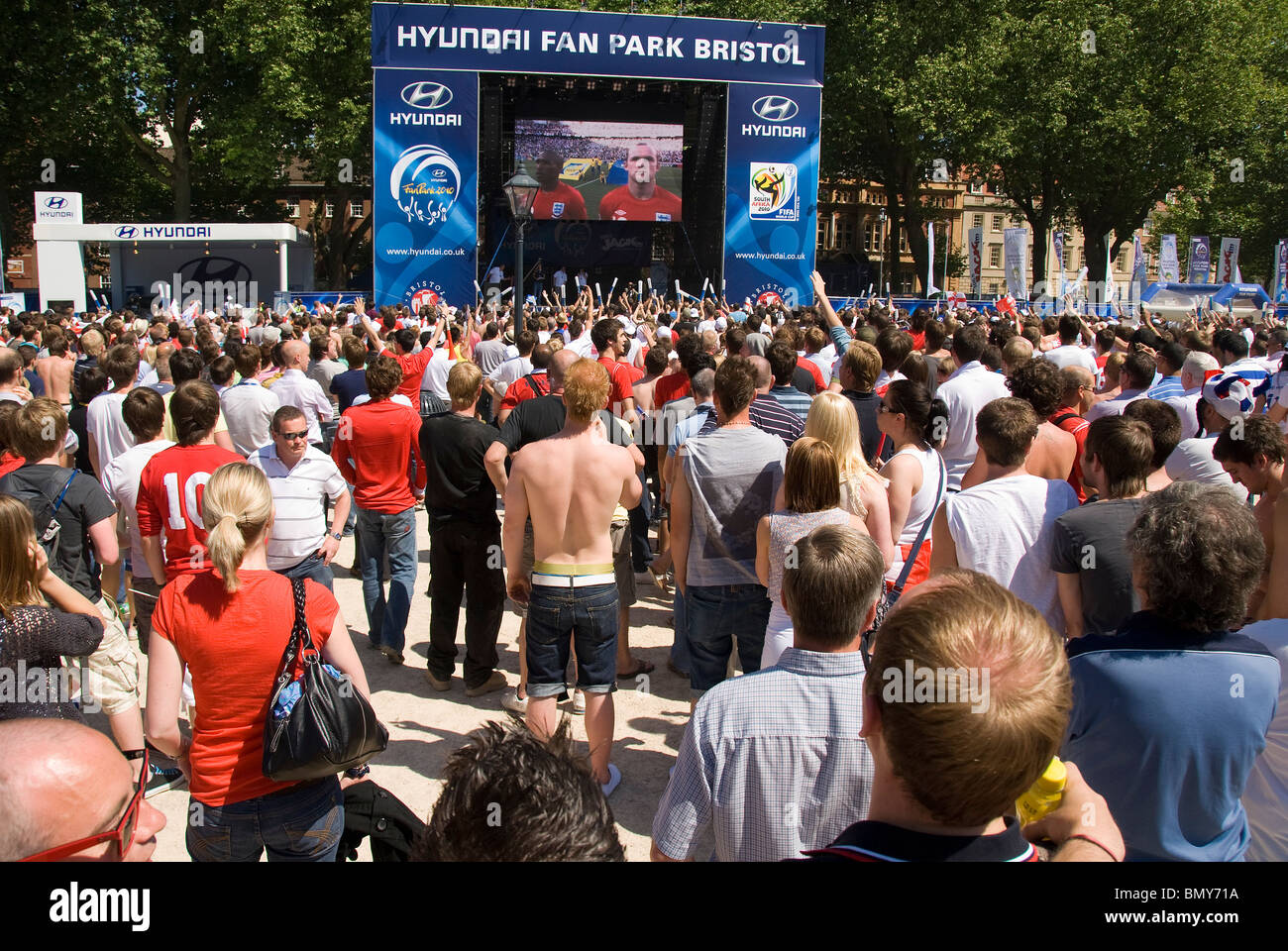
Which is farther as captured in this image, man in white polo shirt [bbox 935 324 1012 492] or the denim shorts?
man in white polo shirt [bbox 935 324 1012 492]

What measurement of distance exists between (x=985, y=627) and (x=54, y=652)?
283 cm

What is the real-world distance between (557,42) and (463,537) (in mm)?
20892

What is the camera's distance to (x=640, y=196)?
26531 mm

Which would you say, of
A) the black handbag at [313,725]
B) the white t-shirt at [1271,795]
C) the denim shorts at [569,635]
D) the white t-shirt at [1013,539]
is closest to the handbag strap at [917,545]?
the white t-shirt at [1013,539]

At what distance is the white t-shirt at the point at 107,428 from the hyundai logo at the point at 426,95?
19.5 metres

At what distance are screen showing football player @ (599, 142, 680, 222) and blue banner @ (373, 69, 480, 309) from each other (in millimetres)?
3962

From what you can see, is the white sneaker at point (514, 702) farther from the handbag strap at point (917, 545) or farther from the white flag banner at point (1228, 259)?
the white flag banner at point (1228, 259)

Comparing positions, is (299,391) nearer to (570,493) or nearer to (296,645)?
(570,493)

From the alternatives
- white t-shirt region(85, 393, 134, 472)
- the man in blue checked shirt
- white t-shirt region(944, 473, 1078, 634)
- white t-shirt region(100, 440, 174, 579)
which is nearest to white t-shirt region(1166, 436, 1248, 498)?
white t-shirt region(944, 473, 1078, 634)

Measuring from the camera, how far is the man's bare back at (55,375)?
7.75m

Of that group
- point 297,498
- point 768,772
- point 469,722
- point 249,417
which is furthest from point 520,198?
point 768,772

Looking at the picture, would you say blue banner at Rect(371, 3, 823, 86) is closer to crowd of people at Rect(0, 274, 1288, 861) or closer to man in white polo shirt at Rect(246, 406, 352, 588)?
crowd of people at Rect(0, 274, 1288, 861)

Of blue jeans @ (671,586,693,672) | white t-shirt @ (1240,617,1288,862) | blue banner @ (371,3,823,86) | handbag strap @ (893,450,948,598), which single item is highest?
blue banner @ (371,3,823,86)

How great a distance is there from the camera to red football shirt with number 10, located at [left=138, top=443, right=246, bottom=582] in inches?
165
